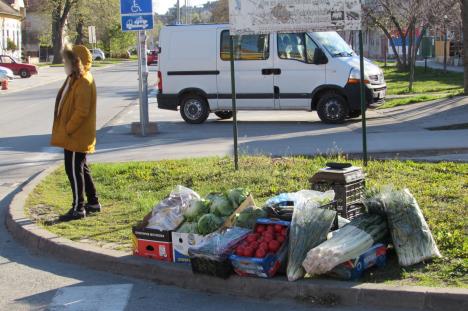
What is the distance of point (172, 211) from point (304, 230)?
1.49 m

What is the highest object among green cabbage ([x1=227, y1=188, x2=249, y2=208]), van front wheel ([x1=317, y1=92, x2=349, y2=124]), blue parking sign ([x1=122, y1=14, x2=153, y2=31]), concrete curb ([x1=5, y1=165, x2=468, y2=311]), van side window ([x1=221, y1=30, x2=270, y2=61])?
blue parking sign ([x1=122, y1=14, x2=153, y2=31])

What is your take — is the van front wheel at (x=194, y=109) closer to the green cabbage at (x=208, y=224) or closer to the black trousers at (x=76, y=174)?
the black trousers at (x=76, y=174)

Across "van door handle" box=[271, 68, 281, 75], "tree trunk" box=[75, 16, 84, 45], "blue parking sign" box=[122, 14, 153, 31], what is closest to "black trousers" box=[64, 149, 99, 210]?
"blue parking sign" box=[122, 14, 153, 31]

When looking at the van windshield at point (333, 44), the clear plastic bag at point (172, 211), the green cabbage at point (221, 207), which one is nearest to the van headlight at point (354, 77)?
the van windshield at point (333, 44)

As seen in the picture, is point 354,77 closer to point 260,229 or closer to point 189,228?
point 189,228

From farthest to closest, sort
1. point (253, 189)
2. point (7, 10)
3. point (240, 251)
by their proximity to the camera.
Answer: point (7, 10) → point (253, 189) → point (240, 251)

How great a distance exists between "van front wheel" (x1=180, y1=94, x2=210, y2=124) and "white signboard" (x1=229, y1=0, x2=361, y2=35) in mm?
8469

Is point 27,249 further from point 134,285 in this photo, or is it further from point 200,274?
point 200,274

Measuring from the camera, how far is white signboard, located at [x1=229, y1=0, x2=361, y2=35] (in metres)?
9.23

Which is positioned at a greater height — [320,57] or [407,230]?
[320,57]

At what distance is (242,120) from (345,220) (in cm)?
1355

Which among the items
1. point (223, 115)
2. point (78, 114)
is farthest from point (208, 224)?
point (223, 115)

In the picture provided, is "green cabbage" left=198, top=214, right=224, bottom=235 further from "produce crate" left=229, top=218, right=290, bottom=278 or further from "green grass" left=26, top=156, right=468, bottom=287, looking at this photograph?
"green grass" left=26, top=156, right=468, bottom=287

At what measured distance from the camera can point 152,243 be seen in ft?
20.5
